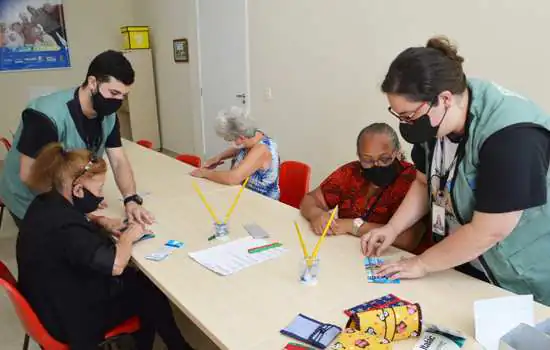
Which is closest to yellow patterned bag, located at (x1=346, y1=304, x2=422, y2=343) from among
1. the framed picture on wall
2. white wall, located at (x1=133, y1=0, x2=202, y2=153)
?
white wall, located at (x1=133, y1=0, x2=202, y2=153)

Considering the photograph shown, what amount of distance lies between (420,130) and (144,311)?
1.32 metres

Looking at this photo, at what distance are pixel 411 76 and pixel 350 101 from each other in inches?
90.3

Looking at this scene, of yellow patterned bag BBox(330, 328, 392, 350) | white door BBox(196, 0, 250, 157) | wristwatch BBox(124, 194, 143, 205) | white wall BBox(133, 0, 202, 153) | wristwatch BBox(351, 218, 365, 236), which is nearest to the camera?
yellow patterned bag BBox(330, 328, 392, 350)

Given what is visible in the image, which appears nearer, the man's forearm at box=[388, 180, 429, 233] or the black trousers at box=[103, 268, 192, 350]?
the man's forearm at box=[388, 180, 429, 233]

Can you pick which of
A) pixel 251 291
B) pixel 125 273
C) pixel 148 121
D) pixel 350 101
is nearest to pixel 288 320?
pixel 251 291

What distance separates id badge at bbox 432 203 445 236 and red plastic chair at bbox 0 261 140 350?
4.12ft

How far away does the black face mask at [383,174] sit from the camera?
199 centimetres

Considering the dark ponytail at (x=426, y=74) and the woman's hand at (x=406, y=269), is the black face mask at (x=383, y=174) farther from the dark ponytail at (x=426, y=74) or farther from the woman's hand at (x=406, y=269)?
the dark ponytail at (x=426, y=74)

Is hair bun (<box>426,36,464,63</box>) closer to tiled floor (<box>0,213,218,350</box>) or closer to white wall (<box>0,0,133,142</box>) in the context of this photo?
tiled floor (<box>0,213,218,350</box>)

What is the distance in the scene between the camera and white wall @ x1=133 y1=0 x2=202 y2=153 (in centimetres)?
576

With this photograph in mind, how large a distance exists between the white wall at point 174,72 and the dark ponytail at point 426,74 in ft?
15.3

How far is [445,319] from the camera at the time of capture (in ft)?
4.30

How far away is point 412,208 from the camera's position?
172 cm

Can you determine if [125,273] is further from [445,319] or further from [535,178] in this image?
[535,178]
